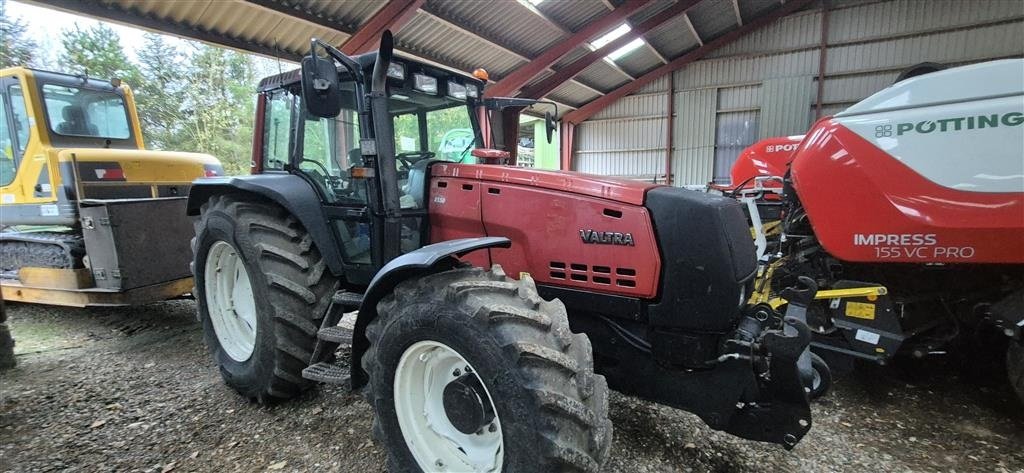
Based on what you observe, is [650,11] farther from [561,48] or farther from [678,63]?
[678,63]

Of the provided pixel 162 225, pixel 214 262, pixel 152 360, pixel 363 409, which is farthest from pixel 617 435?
pixel 162 225

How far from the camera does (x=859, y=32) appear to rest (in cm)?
1258

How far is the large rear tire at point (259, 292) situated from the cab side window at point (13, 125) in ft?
9.75

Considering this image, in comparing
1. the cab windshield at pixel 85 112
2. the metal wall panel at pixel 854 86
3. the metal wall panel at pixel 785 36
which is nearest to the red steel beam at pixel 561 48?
the metal wall panel at pixel 785 36

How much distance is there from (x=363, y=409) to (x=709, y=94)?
1492cm

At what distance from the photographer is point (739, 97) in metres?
14.3

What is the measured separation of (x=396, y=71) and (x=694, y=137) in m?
14.3

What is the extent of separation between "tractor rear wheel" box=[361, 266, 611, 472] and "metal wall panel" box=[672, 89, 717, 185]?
1457cm

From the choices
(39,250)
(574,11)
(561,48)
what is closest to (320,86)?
(39,250)

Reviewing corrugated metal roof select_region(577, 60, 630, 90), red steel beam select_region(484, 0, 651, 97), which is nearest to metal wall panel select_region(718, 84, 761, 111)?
corrugated metal roof select_region(577, 60, 630, 90)

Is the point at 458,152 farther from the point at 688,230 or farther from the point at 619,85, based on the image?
the point at 619,85

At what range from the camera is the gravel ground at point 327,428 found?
2.38 meters

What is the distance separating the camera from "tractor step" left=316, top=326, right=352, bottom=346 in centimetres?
Result: 231

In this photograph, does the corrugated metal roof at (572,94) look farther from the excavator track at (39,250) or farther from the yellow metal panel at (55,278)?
the yellow metal panel at (55,278)
